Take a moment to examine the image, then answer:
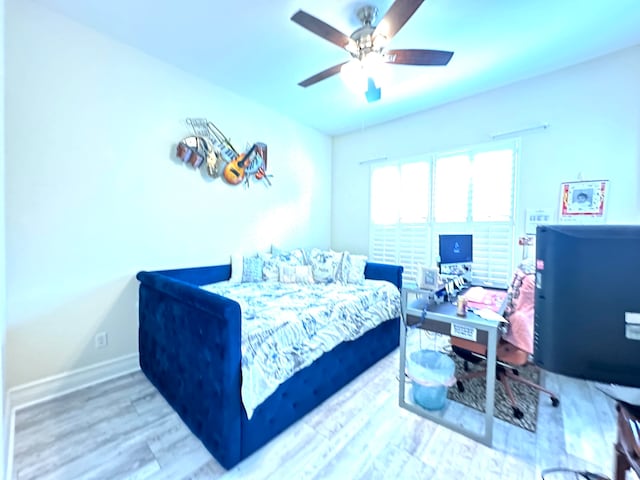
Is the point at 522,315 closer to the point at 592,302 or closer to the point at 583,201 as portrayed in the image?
the point at 592,302

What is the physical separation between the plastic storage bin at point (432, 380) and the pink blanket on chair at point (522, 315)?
0.45 metres

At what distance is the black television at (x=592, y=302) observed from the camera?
63cm

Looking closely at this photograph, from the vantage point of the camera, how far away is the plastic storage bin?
6.06 feet

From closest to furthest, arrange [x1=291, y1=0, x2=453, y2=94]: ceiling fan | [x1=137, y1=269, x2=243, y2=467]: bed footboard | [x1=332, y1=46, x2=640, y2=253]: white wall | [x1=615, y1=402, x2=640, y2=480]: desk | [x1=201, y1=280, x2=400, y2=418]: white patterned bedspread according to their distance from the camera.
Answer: [x1=615, y1=402, x2=640, y2=480]: desk → [x1=137, y1=269, x2=243, y2=467]: bed footboard → [x1=201, y1=280, x2=400, y2=418]: white patterned bedspread → [x1=291, y1=0, x2=453, y2=94]: ceiling fan → [x1=332, y1=46, x2=640, y2=253]: white wall

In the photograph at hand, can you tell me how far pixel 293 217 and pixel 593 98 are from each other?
3.30 m

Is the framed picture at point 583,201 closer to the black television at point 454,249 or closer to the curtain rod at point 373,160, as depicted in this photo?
the black television at point 454,249

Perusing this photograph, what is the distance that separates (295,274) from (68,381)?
6.70 ft

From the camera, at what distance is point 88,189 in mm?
2131

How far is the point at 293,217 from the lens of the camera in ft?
12.6

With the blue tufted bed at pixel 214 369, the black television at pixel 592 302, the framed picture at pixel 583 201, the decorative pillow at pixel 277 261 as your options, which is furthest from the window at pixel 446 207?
the black television at pixel 592 302

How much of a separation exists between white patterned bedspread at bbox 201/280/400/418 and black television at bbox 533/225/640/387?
4.14 ft

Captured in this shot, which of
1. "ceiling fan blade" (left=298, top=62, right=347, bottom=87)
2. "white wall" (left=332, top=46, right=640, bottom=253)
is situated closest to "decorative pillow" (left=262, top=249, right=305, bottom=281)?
"ceiling fan blade" (left=298, top=62, right=347, bottom=87)

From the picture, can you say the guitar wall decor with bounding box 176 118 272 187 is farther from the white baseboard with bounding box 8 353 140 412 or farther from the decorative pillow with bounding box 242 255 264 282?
the white baseboard with bounding box 8 353 140 412

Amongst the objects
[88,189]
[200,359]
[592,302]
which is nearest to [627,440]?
[592,302]
